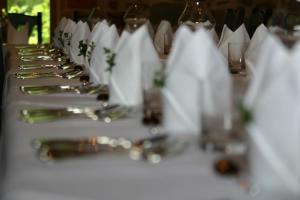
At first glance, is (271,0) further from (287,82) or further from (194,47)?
(287,82)

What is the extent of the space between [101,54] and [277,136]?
3.09 feet

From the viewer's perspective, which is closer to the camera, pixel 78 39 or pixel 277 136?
pixel 277 136

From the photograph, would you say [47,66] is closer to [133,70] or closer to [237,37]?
[237,37]

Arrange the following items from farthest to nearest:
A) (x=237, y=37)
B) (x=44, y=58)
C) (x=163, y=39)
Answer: (x=163, y=39)
(x=44, y=58)
(x=237, y=37)

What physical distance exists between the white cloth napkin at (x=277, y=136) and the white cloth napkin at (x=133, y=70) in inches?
18.8

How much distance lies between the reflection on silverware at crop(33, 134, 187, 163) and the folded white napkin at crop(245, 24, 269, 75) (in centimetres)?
78

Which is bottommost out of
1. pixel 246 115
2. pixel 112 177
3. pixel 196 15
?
pixel 112 177

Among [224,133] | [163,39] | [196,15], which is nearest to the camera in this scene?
[224,133]

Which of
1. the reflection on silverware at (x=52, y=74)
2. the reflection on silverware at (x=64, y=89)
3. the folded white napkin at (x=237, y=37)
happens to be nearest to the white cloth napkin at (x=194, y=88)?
the reflection on silverware at (x=64, y=89)

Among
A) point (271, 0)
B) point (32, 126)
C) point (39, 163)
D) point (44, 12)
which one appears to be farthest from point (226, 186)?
point (44, 12)

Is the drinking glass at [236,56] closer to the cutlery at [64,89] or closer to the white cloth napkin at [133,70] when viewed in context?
the cutlery at [64,89]

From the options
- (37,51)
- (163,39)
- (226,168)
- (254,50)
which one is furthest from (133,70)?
(37,51)

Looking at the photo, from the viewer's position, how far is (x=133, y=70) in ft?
4.01

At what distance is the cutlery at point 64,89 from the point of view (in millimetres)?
1497
